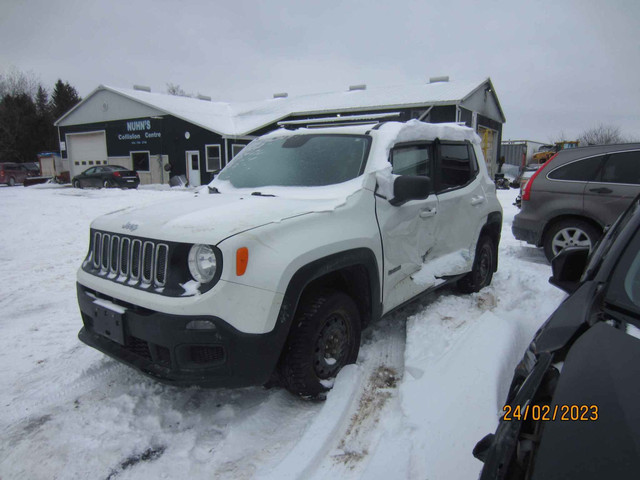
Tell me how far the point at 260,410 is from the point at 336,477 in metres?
0.78

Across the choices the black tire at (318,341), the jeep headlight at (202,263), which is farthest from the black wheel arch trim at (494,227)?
the jeep headlight at (202,263)

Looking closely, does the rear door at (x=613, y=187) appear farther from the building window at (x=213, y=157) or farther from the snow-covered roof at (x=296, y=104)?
the building window at (x=213, y=157)

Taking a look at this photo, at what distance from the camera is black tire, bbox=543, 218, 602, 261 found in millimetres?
6355

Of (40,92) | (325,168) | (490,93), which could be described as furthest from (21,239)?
(40,92)

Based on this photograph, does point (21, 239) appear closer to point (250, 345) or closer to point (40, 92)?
point (250, 345)

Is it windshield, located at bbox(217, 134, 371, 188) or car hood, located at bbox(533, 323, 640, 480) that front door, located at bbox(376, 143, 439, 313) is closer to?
windshield, located at bbox(217, 134, 371, 188)

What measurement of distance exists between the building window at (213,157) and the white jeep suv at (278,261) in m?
21.7

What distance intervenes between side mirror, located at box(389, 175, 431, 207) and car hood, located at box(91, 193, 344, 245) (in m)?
0.53

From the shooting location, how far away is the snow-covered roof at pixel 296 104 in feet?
76.3

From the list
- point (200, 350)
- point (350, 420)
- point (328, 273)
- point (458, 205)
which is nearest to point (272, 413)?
point (350, 420)

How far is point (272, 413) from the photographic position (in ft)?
9.48

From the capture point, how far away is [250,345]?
2475 millimetres

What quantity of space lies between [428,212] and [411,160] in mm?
502
